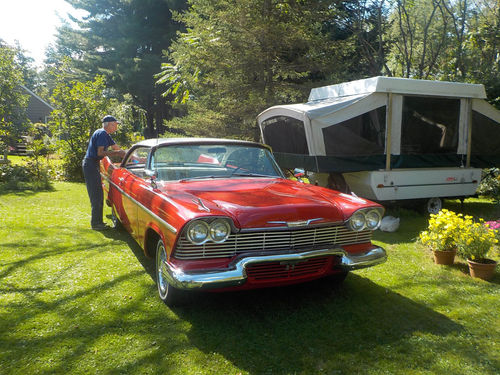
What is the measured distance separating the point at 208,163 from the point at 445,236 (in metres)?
3.13

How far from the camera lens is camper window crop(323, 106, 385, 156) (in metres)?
7.30

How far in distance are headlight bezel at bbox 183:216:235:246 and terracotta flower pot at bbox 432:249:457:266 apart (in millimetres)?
3256

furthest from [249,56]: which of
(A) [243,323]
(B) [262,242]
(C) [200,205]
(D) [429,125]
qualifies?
(A) [243,323]

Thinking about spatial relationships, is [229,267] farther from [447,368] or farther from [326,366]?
[447,368]

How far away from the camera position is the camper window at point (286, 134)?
7852mm

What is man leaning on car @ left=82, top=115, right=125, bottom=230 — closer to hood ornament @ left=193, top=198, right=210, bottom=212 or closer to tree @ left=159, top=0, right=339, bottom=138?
hood ornament @ left=193, top=198, right=210, bottom=212

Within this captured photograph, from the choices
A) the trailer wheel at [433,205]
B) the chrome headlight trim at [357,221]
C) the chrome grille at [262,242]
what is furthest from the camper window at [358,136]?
the chrome grille at [262,242]

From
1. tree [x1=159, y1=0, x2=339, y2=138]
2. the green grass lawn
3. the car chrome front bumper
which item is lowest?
the green grass lawn

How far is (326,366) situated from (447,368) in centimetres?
87

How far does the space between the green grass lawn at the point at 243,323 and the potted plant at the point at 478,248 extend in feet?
0.45

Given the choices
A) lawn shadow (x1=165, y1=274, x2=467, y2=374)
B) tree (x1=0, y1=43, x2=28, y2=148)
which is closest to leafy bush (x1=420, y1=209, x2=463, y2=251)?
lawn shadow (x1=165, y1=274, x2=467, y2=374)

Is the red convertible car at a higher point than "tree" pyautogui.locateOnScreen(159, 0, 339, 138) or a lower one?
lower

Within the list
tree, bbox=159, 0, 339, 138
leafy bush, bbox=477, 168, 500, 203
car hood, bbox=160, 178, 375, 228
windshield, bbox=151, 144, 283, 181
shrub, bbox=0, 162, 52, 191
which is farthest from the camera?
shrub, bbox=0, 162, 52, 191

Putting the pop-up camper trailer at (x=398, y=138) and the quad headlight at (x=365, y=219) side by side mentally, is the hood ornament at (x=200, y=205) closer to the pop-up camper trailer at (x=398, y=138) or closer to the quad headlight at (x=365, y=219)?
the quad headlight at (x=365, y=219)
